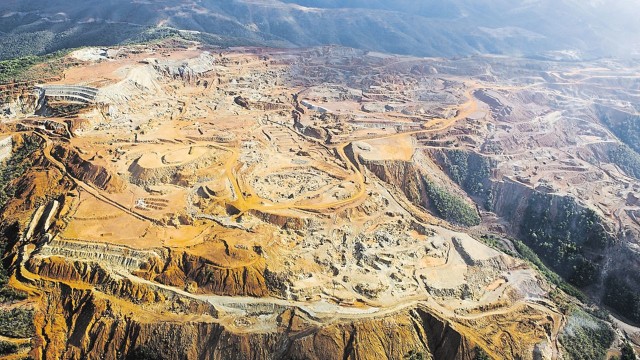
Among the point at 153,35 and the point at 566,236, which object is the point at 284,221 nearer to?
the point at 566,236

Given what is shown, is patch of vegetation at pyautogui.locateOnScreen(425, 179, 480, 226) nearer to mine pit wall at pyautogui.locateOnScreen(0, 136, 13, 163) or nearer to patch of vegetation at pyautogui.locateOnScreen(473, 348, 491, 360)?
patch of vegetation at pyautogui.locateOnScreen(473, 348, 491, 360)

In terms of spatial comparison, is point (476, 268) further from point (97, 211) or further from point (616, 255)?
point (97, 211)

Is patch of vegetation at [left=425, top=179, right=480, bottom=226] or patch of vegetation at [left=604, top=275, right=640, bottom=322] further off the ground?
patch of vegetation at [left=425, top=179, right=480, bottom=226]

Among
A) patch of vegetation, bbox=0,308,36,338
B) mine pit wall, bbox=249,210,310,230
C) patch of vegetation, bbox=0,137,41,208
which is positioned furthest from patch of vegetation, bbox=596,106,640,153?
patch of vegetation, bbox=0,137,41,208

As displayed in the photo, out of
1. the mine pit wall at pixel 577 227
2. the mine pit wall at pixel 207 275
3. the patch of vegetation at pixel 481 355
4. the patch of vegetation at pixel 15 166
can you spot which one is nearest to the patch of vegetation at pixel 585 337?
the patch of vegetation at pixel 481 355

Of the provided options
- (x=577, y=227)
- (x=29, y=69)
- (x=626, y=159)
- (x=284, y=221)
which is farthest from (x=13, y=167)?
(x=626, y=159)

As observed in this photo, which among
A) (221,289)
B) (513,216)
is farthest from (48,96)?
(513,216)

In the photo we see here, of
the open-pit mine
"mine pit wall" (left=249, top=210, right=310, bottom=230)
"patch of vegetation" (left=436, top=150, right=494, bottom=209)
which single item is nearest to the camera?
the open-pit mine

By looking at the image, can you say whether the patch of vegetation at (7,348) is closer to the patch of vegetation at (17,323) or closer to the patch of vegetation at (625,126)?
the patch of vegetation at (17,323)
